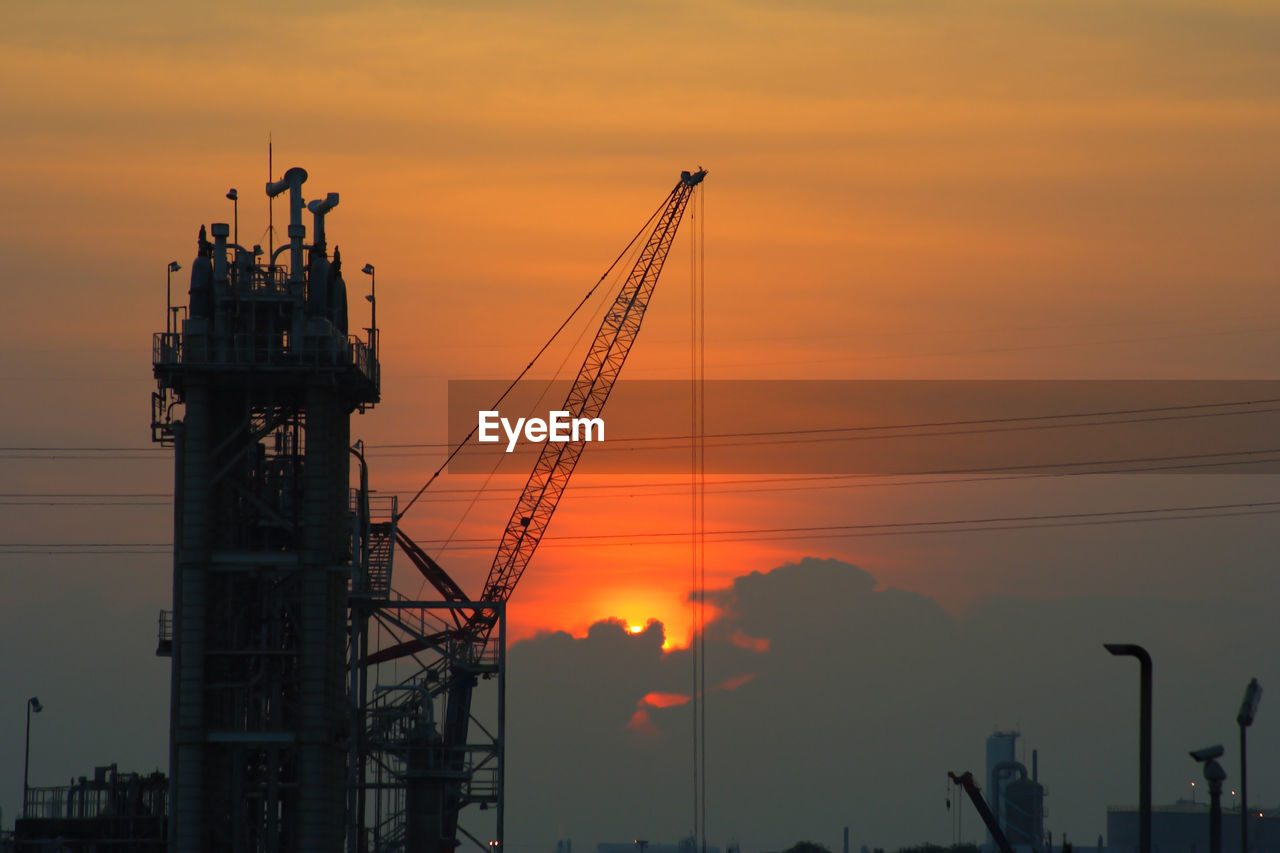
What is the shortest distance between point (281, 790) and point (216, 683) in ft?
23.3

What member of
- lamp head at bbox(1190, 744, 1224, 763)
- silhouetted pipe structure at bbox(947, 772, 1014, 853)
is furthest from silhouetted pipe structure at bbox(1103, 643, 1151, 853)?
silhouetted pipe structure at bbox(947, 772, 1014, 853)

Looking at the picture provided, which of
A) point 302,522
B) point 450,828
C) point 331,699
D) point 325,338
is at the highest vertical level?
point 325,338

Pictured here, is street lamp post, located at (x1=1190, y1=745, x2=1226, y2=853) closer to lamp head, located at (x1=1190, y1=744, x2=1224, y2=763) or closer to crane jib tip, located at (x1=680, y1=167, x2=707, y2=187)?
lamp head, located at (x1=1190, y1=744, x2=1224, y2=763)

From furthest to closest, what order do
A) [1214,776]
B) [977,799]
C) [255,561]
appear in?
[977,799] < [255,561] < [1214,776]

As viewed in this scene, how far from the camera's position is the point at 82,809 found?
369 ft

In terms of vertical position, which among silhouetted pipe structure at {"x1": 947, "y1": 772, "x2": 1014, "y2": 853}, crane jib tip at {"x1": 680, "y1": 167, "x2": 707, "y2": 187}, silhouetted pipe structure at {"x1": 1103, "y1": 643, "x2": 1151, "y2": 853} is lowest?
silhouetted pipe structure at {"x1": 947, "y1": 772, "x2": 1014, "y2": 853}

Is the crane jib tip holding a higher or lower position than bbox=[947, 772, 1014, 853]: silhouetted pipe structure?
higher

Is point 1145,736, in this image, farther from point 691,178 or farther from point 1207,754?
point 691,178

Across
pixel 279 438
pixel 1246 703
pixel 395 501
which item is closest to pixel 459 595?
pixel 395 501

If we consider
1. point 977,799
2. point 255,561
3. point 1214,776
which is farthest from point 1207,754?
point 977,799

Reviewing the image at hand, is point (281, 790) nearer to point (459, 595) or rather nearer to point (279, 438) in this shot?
point (279, 438)

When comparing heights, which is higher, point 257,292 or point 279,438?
point 257,292

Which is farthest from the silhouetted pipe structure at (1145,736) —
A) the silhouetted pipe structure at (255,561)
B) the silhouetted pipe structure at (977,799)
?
the silhouetted pipe structure at (977,799)

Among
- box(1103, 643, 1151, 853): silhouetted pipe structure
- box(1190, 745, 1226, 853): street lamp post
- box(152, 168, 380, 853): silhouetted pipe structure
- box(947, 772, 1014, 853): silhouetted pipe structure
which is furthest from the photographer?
box(947, 772, 1014, 853): silhouetted pipe structure
